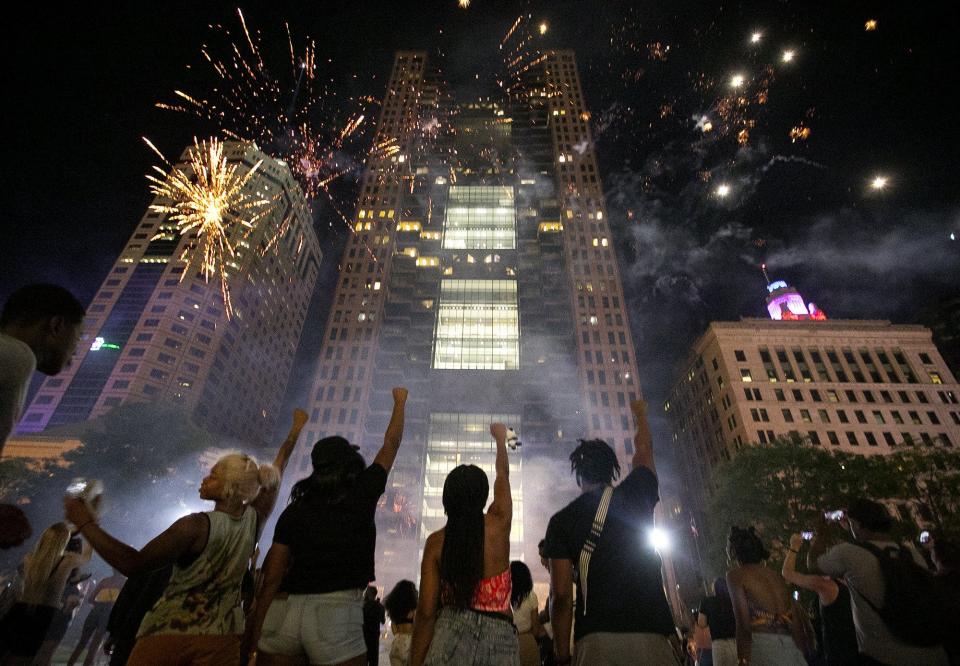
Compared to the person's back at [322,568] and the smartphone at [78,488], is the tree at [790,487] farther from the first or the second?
the smartphone at [78,488]

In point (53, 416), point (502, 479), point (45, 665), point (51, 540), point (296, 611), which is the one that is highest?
point (53, 416)

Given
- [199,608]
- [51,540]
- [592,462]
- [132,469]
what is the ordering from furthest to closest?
[132,469], [51,540], [592,462], [199,608]

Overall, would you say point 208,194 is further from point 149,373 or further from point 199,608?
point 149,373

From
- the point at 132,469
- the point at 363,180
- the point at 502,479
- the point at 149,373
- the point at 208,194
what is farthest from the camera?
the point at 363,180

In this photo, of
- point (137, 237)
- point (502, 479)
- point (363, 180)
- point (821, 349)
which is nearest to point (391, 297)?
point (363, 180)

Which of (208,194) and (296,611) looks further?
(208,194)

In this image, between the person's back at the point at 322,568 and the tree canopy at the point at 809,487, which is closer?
the person's back at the point at 322,568

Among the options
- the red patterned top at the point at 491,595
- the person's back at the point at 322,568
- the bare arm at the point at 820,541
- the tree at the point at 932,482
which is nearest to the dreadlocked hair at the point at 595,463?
the red patterned top at the point at 491,595
